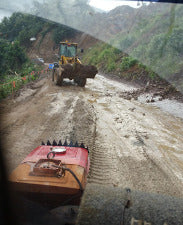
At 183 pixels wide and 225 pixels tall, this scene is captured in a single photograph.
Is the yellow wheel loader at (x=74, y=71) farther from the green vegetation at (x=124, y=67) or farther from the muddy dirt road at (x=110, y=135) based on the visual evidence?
the green vegetation at (x=124, y=67)

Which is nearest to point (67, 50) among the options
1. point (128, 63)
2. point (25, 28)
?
point (128, 63)

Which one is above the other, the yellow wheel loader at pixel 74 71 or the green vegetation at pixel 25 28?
the green vegetation at pixel 25 28

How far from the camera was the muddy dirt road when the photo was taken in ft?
13.6

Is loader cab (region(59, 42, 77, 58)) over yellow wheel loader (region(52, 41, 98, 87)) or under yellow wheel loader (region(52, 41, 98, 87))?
over

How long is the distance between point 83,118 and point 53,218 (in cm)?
496

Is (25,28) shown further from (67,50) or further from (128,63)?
(67,50)

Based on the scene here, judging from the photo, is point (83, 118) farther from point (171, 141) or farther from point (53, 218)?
point (53, 218)

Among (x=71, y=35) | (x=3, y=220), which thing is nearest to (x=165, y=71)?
(x=3, y=220)

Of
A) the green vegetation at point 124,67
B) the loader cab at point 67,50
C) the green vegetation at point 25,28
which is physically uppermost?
the green vegetation at point 25,28

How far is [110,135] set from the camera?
615 centimetres

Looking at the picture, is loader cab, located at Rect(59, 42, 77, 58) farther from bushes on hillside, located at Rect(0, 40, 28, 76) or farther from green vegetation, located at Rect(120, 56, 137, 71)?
A: bushes on hillside, located at Rect(0, 40, 28, 76)

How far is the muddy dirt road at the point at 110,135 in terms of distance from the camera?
414 cm

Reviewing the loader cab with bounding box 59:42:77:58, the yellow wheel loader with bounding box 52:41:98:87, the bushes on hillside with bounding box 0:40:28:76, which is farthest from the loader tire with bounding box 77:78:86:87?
the bushes on hillside with bounding box 0:40:28:76

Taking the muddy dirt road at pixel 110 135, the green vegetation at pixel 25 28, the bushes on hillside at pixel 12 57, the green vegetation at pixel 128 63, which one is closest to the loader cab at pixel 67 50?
the muddy dirt road at pixel 110 135
